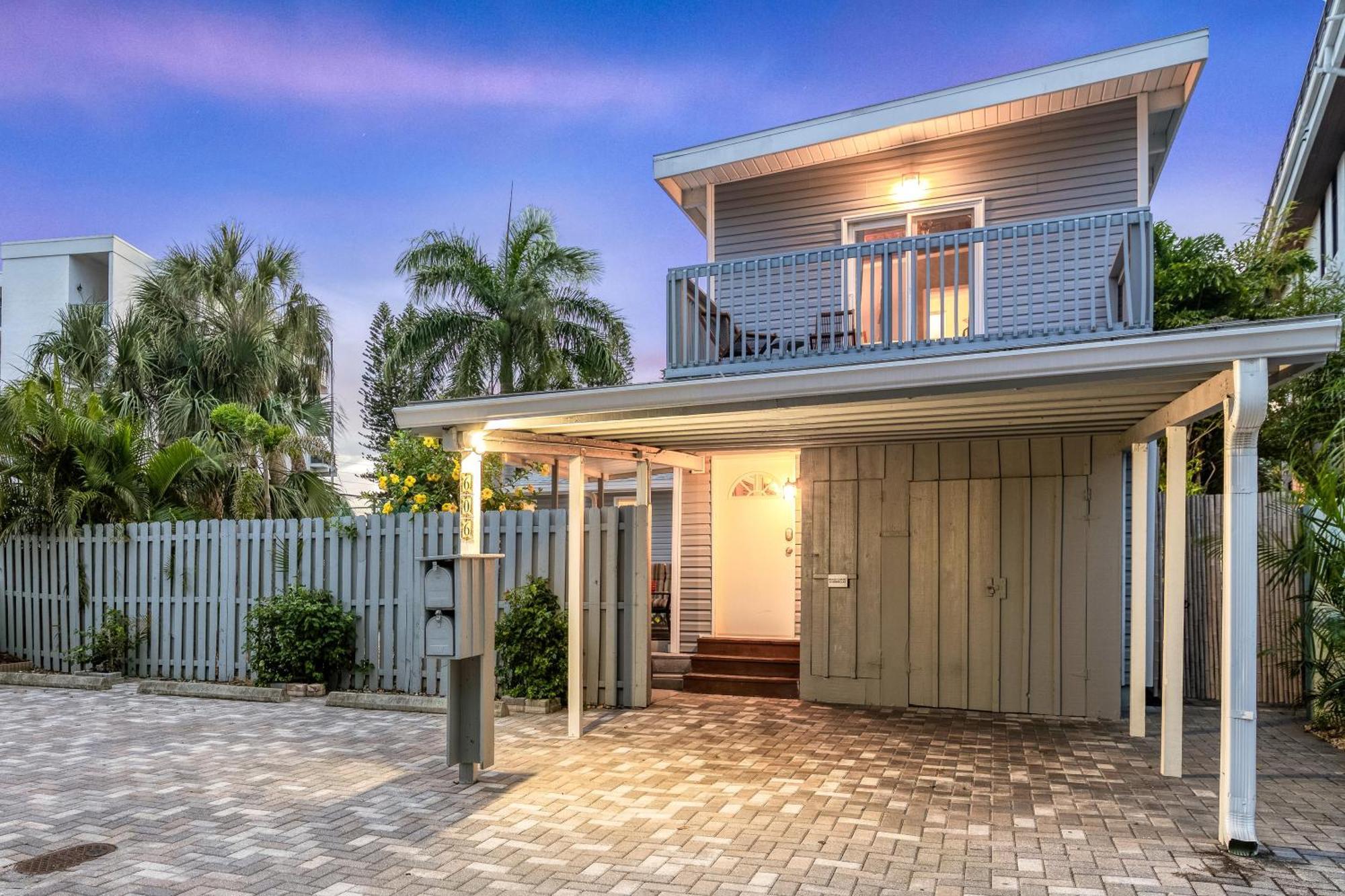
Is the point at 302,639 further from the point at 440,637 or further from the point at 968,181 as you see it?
the point at 968,181

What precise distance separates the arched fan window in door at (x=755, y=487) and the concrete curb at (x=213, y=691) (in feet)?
16.7

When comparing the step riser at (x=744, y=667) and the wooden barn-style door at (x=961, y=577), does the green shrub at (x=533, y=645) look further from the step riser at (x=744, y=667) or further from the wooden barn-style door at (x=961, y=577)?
the wooden barn-style door at (x=961, y=577)

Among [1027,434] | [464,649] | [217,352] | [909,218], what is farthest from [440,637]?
[217,352]

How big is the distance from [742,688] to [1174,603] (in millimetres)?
4452

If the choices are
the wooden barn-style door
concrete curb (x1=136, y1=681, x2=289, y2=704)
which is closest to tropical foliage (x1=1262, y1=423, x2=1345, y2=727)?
the wooden barn-style door

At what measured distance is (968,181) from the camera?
9.77m

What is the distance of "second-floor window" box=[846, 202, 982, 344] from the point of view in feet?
26.1

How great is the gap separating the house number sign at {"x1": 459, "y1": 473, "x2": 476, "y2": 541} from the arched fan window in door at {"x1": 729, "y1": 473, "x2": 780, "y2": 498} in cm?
427

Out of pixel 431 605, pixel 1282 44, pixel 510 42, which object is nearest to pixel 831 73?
pixel 510 42

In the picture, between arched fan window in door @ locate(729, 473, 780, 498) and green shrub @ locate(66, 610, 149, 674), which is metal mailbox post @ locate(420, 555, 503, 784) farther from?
green shrub @ locate(66, 610, 149, 674)

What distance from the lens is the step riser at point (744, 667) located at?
941 centimetres

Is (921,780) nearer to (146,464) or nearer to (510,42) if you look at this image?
(146,464)

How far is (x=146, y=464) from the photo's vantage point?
11312 mm

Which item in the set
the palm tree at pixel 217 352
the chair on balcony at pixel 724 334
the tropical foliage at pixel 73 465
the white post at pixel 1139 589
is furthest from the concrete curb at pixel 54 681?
the white post at pixel 1139 589
